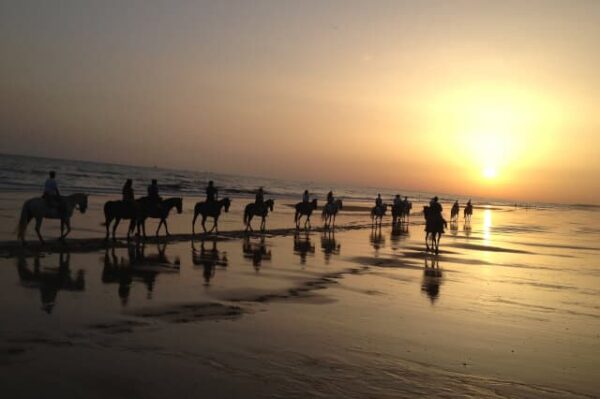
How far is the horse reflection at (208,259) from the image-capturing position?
12955 mm

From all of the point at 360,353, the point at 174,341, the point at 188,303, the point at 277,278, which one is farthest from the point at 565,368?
the point at 277,278

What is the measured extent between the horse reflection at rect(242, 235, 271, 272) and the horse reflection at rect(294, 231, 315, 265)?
3.47 feet

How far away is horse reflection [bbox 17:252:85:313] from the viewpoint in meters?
9.41

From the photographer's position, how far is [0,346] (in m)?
6.54

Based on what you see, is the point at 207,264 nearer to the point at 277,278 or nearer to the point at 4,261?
the point at 277,278

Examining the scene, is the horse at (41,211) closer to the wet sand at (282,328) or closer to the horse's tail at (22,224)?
the horse's tail at (22,224)

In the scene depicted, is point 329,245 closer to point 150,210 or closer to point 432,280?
point 150,210

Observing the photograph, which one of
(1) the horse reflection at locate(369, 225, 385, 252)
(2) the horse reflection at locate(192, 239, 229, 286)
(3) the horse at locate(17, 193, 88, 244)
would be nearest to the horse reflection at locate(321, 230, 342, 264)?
(1) the horse reflection at locate(369, 225, 385, 252)

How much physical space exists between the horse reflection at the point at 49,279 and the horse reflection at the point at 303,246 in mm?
6644

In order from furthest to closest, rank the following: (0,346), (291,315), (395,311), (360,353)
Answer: (395,311), (291,315), (360,353), (0,346)

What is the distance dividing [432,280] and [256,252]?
6074 millimetres

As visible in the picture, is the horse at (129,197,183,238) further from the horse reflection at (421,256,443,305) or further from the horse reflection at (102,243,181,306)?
the horse reflection at (421,256,443,305)

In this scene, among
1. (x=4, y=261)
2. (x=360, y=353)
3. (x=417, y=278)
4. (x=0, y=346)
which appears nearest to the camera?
(x=0, y=346)

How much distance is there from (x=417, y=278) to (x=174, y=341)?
8.38 m
